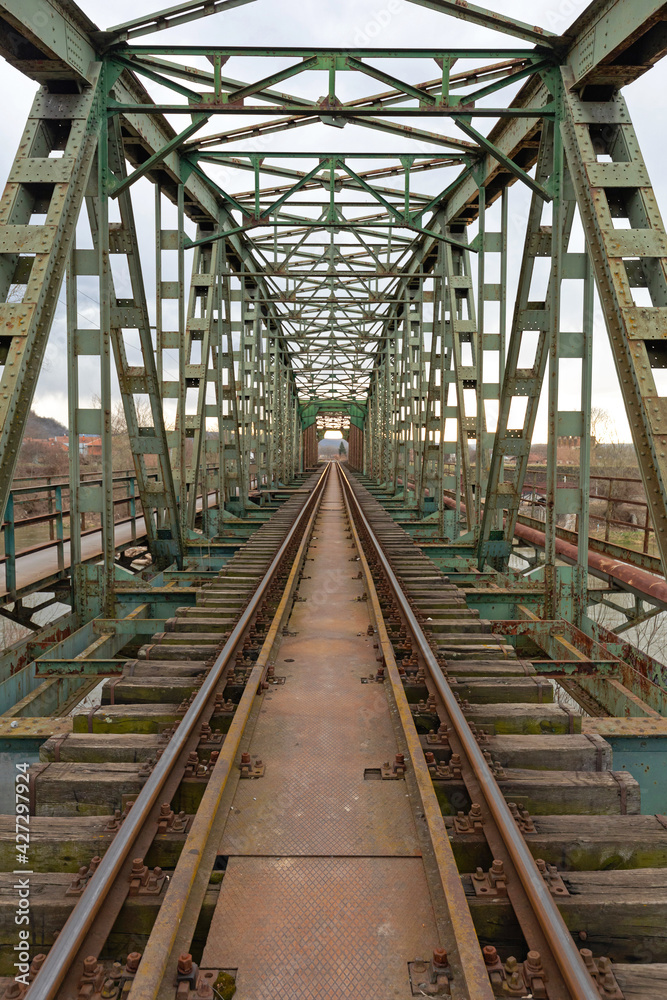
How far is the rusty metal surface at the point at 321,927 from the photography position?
2293 millimetres

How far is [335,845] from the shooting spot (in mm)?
3098

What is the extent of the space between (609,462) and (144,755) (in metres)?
35.2

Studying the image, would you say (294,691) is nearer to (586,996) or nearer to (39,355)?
(586,996)

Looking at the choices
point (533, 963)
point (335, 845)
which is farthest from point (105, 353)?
point (533, 963)

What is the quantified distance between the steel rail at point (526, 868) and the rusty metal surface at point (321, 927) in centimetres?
44

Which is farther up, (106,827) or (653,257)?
(653,257)

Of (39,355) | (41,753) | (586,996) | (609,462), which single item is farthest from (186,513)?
(609,462)

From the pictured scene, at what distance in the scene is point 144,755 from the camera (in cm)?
382

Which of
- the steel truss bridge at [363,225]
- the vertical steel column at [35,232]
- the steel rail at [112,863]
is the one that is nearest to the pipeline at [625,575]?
the steel truss bridge at [363,225]

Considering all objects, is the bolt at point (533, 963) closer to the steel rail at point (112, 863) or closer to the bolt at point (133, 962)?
the bolt at point (133, 962)

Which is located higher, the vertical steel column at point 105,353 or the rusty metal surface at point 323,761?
the vertical steel column at point 105,353

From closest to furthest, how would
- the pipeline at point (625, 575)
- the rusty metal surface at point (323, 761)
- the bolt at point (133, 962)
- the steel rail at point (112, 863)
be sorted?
1. the steel rail at point (112, 863)
2. the bolt at point (133, 962)
3. the rusty metal surface at point (323, 761)
4. the pipeline at point (625, 575)

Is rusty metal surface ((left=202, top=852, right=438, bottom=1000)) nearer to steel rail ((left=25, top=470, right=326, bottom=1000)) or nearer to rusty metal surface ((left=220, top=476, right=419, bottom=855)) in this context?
rusty metal surface ((left=220, top=476, right=419, bottom=855))

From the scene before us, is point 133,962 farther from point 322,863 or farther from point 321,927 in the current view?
point 322,863
